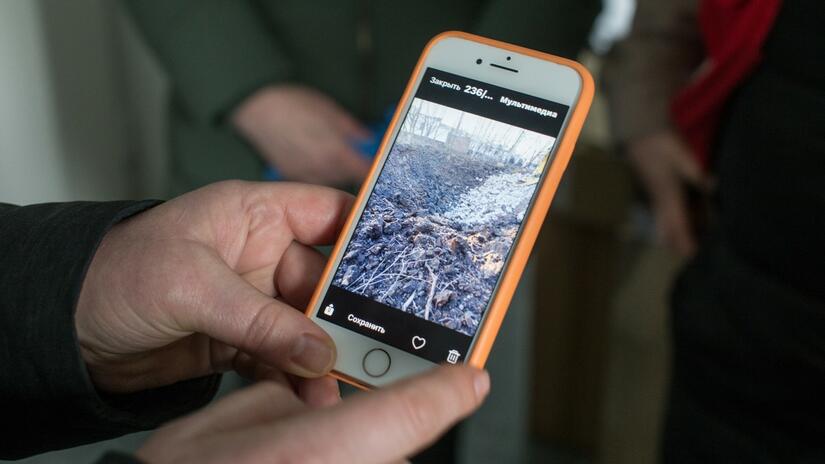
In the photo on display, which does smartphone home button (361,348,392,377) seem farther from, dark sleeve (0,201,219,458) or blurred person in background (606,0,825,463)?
blurred person in background (606,0,825,463)

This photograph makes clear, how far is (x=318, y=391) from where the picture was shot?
1.79 feet

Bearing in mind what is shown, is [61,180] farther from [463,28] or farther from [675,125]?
[675,125]

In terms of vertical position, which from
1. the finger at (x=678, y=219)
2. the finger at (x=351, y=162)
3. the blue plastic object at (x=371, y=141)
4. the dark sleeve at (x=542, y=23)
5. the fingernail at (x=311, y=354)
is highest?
the dark sleeve at (x=542, y=23)

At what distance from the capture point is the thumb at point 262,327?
1.71ft

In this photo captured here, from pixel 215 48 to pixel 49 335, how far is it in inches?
20.4

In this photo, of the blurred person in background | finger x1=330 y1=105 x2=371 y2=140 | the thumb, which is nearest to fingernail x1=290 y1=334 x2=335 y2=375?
the thumb

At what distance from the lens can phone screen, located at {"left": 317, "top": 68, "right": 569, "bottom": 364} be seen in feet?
1.85

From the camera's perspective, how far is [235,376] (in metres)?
0.64

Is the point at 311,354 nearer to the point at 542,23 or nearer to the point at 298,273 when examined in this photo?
the point at 298,273

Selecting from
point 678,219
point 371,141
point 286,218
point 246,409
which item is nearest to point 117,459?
point 246,409

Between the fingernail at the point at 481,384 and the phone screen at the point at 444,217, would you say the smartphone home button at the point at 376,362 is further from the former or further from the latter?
the fingernail at the point at 481,384

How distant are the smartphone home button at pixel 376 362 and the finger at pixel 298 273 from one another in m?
0.09

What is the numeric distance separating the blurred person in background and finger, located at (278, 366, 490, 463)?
1.22ft

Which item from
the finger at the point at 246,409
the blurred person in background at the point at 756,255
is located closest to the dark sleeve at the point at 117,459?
the finger at the point at 246,409
